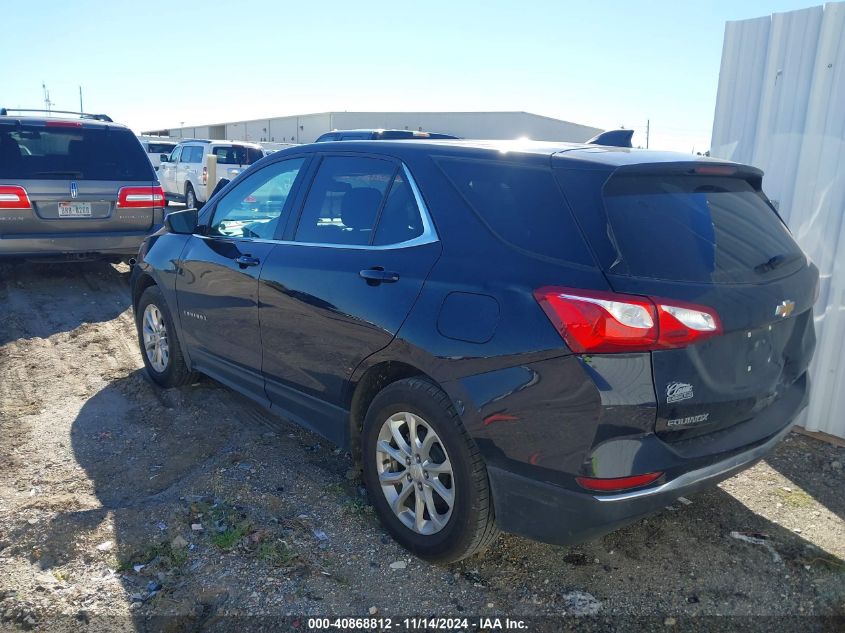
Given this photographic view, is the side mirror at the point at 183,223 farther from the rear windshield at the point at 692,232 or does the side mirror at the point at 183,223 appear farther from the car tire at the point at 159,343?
the rear windshield at the point at 692,232

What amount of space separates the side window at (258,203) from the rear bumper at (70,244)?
3675 millimetres

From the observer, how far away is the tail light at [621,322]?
98.0 inches

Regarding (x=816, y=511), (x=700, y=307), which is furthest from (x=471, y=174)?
(x=816, y=511)

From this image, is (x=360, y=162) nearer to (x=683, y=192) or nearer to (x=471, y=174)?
(x=471, y=174)

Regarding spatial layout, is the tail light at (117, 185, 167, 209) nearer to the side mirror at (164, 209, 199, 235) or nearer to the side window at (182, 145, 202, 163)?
the side mirror at (164, 209, 199, 235)

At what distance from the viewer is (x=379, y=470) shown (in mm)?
3365

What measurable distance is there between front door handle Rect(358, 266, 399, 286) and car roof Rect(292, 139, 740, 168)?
0.61 m

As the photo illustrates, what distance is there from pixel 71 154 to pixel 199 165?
36.5ft

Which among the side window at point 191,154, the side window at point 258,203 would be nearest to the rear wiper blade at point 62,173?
the side window at point 258,203

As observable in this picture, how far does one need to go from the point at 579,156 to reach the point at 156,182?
6.39 m

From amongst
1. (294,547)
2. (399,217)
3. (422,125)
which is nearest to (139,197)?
(399,217)

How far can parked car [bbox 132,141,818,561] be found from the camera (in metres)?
2.54

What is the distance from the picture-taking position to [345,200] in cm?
371

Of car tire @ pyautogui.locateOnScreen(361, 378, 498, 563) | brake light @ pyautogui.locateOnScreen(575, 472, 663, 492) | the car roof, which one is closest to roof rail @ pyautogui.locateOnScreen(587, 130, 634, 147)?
the car roof
